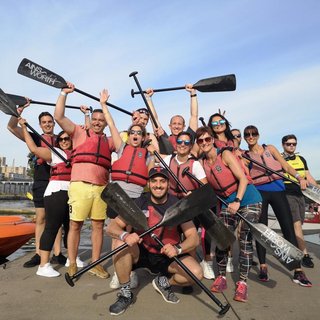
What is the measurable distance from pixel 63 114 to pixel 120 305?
2.33 m

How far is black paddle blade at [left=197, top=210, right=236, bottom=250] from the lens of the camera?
302 centimetres

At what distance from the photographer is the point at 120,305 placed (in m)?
2.63

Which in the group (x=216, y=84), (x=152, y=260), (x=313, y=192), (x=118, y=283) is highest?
(x=216, y=84)

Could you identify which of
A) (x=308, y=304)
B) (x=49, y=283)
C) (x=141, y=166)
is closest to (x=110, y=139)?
(x=141, y=166)

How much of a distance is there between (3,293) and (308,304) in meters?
3.06

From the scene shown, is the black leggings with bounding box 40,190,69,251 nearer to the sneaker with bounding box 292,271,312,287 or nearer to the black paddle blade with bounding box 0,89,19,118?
the black paddle blade with bounding box 0,89,19,118

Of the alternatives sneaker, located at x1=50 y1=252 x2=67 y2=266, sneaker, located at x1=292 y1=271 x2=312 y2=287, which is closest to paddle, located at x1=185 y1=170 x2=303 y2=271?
sneaker, located at x1=292 y1=271 x2=312 y2=287

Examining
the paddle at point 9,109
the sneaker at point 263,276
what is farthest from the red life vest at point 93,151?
the sneaker at point 263,276

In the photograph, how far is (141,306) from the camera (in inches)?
109

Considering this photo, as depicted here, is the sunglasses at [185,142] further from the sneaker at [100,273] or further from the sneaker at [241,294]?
the sneaker at [100,273]

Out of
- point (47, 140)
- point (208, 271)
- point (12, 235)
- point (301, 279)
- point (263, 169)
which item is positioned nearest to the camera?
point (301, 279)

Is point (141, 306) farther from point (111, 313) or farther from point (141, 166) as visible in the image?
point (141, 166)

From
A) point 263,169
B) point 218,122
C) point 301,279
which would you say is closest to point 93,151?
point 218,122

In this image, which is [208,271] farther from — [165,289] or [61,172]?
[61,172]
